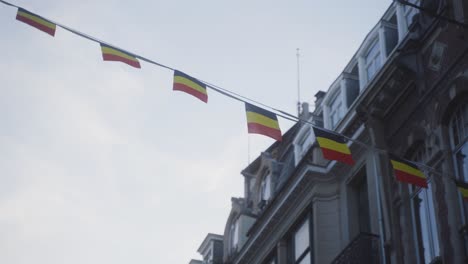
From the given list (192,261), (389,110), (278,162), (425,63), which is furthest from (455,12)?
(192,261)

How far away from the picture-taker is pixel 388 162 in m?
21.5

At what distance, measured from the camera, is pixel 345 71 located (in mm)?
25453

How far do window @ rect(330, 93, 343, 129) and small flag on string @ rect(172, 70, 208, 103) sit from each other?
8.00 m

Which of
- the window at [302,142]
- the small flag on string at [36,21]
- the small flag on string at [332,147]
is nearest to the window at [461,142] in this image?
the small flag on string at [332,147]

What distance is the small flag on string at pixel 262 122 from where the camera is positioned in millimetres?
18297

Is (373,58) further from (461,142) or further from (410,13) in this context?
(461,142)

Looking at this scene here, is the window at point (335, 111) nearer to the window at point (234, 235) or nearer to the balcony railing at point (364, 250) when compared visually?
the balcony railing at point (364, 250)

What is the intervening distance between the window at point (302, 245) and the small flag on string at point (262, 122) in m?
6.76

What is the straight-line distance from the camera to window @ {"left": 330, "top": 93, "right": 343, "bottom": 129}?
2581 cm

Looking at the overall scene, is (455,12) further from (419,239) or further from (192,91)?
(192,91)

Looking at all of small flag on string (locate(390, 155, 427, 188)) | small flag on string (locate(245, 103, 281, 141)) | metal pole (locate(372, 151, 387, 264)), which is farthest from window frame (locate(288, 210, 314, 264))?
small flag on string (locate(390, 155, 427, 188))

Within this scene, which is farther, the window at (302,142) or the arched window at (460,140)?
the window at (302,142)

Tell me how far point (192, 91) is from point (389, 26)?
775 cm

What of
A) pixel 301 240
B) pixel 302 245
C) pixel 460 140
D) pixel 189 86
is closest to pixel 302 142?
pixel 301 240
